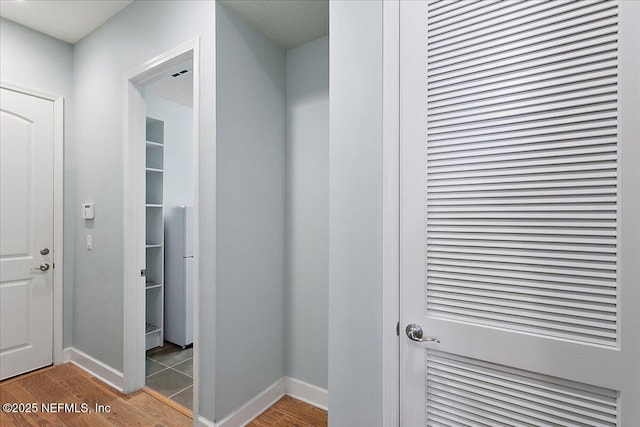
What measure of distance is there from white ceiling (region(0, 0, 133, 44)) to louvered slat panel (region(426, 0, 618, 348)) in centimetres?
240

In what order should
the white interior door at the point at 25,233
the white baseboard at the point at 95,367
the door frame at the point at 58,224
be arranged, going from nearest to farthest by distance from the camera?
the white baseboard at the point at 95,367, the white interior door at the point at 25,233, the door frame at the point at 58,224

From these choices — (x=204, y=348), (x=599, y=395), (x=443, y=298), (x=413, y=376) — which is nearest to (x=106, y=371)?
(x=204, y=348)

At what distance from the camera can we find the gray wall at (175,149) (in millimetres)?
3246

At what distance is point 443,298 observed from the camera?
42.4 inches

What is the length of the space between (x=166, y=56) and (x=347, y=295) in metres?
1.85

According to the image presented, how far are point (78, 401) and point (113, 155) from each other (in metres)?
1.71

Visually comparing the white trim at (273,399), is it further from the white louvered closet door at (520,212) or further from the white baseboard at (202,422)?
the white louvered closet door at (520,212)

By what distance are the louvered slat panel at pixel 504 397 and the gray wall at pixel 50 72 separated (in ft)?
9.80

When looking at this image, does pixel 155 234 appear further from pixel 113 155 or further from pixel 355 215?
pixel 355 215

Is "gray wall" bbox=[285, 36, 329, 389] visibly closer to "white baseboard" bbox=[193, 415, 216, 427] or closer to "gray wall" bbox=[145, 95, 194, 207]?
"white baseboard" bbox=[193, 415, 216, 427]

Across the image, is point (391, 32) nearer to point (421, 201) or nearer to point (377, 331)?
point (421, 201)

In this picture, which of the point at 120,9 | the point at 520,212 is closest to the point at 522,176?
the point at 520,212

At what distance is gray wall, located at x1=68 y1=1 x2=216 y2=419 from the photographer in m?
1.77

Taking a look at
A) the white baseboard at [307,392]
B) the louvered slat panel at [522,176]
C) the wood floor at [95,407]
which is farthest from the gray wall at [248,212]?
the louvered slat panel at [522,176]
